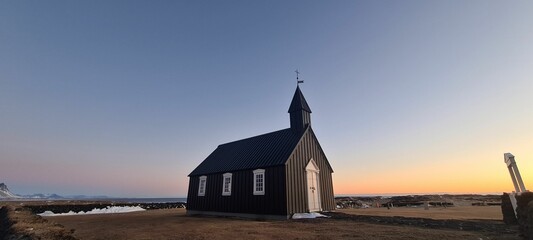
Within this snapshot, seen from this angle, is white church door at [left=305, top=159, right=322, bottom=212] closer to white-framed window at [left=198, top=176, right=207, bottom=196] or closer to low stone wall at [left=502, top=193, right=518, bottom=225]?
white-framed window at [left=198, top=176, right=207, bottom=196]

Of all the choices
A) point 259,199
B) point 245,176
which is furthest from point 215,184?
point 259,199

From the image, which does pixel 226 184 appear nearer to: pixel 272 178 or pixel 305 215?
pixel 272 178

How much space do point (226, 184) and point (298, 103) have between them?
9.75 m

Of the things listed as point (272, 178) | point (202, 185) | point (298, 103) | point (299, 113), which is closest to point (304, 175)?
point (272, 178)

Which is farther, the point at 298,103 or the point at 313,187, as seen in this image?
the point at 298,103

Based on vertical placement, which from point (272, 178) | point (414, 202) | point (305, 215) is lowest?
point (305, 215)

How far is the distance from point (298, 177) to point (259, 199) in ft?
11.2

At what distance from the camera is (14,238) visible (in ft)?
35.1

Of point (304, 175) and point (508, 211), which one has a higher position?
point (304, 175)

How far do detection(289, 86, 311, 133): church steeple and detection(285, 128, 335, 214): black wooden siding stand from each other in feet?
2.94

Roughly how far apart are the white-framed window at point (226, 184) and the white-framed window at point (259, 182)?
130 inches

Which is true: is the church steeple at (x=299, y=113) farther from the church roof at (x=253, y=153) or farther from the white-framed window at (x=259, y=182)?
the white-framed window at (x=259, y=182)

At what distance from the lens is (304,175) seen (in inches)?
846

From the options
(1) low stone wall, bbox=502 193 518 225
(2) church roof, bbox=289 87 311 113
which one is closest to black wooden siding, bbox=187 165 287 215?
(2) church roof, bbox=289 87 311 113
